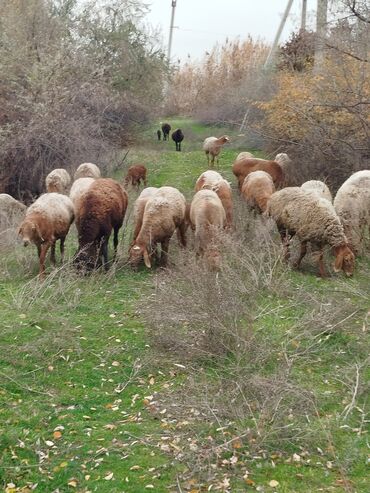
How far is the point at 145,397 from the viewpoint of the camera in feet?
22.1

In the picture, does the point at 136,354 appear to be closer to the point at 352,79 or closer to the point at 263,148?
the point at 352,79

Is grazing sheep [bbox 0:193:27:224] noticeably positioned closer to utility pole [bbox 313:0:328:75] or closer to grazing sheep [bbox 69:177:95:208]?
grazing sheep [bbox 69:177:95:208]

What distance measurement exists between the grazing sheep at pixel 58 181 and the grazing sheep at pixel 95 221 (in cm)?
532

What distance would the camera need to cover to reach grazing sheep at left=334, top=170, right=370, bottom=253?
11.6 meters

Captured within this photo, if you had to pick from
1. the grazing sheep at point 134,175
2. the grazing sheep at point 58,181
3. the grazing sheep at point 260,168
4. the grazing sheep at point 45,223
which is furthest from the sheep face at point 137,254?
the grazing sheep at point 134,175

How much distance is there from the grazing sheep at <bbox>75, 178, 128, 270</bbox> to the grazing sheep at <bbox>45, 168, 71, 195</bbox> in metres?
5.32

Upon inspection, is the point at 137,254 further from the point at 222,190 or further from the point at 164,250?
the point at 222,190

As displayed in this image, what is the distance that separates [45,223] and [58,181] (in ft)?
20.1

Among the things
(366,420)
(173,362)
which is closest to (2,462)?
(173,362)

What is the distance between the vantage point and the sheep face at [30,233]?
1025cm

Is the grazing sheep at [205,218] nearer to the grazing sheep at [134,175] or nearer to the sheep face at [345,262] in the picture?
the sheep face at [345,262]

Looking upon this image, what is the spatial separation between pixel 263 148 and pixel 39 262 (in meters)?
14.4

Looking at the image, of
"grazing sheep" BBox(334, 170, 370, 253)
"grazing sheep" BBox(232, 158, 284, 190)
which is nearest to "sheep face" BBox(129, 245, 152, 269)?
"grazing sheep" BBox(334, 170, 370, 253)

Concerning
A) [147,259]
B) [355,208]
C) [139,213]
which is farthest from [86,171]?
[355,208]
